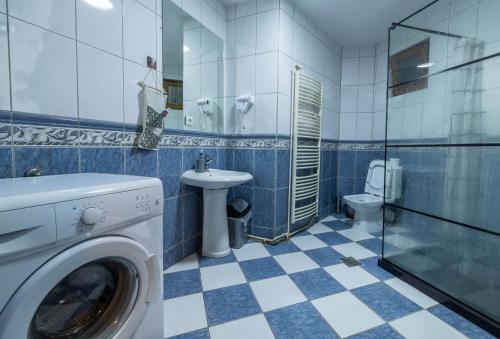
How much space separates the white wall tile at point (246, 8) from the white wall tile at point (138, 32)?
37.2 inches

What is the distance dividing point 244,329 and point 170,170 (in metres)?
1.06

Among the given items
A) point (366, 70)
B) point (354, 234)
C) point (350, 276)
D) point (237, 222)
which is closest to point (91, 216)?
point (237, 222)

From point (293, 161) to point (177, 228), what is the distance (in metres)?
1.15

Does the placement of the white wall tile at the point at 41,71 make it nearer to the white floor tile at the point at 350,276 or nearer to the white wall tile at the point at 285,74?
the white wall tile at the point at 285,74

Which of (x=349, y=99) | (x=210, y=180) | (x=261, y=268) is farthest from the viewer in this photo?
(x=349, y=99)

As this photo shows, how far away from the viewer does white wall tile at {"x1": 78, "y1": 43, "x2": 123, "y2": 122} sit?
3.88 ft

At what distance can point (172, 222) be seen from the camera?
1.76m

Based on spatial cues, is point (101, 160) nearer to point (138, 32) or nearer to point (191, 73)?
point (138, 32)

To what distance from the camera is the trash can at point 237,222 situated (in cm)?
207

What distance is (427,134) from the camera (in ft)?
5.27

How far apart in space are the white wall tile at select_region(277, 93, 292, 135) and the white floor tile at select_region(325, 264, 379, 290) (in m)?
1.16

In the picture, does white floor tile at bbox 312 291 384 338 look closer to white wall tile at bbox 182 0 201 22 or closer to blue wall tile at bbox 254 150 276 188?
blue wall tile at bbox 254 150 276 188

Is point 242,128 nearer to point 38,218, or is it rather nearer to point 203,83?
point 203,83

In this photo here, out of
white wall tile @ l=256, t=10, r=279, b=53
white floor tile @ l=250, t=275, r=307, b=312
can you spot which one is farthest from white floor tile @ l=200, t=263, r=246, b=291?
white wall tile @ l=256, t=10, r=279, b=53
